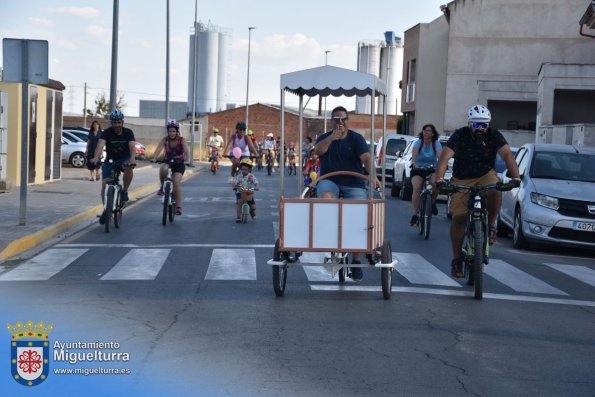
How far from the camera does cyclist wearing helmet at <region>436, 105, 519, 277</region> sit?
423 inches

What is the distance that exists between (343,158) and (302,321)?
Result: 2.54 metres

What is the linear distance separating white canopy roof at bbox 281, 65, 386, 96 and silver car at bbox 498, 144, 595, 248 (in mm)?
5656

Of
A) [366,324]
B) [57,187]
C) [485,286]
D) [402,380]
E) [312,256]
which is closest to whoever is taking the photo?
[402,380]

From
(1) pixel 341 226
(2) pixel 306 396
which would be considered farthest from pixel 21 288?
(2) pixel 306 396

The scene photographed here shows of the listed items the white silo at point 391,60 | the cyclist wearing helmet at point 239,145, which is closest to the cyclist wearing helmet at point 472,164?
the cyclist wearing helmet at point 239,145

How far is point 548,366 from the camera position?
23.9 ft

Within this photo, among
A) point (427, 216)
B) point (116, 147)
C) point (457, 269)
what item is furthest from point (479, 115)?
point (116, 147)

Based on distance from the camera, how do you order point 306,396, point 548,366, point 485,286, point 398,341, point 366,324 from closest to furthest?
1. point 306,396
2. point 548,366
3. point 398,341
4. point 366,324
5. point 485,286

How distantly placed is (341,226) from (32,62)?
288 inches

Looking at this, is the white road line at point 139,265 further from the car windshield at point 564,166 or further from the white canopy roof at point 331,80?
the car windshield at point 564,166

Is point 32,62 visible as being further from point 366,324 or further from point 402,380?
point 402,380

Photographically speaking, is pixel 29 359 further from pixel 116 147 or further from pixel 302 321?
pixel 116 147

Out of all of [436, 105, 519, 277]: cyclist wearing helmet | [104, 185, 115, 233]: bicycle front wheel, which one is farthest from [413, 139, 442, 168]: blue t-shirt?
[436, 105, 519, 277]: cyclist wearing helmet

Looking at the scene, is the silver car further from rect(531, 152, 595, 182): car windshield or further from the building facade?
the building facade
